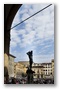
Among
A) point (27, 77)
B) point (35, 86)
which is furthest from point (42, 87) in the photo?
point (27, 77)

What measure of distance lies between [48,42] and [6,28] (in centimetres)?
41

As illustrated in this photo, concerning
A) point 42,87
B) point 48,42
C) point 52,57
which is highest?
point 48,42

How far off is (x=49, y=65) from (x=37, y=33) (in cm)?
31

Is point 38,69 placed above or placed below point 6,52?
below

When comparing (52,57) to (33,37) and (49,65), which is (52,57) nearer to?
(49,65)

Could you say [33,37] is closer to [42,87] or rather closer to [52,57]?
[52,57]

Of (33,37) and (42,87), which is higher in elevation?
(33,37)

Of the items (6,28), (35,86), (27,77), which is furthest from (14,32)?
(35,86)

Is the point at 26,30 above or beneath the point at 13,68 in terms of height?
above

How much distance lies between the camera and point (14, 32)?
1.47 meters

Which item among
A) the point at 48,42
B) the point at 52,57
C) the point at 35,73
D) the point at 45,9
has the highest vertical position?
the point at 45,9

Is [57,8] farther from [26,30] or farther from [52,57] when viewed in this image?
[52,57]

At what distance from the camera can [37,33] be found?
1.47 m

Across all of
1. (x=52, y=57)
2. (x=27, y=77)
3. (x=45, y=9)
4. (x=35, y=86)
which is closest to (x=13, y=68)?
(x=27, y=77)
